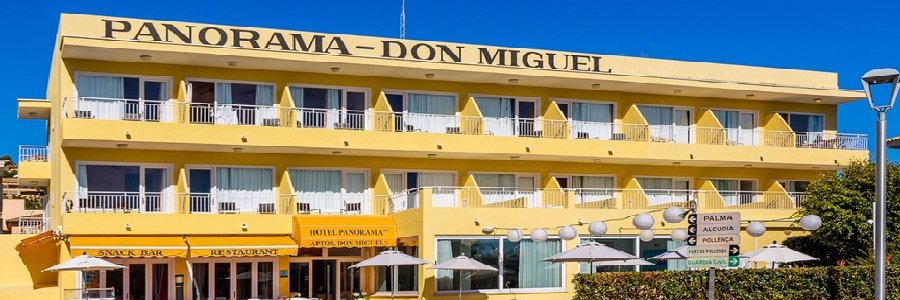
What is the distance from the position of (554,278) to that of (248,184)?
37.7 feet

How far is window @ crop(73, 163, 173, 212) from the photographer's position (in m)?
A: 38.1

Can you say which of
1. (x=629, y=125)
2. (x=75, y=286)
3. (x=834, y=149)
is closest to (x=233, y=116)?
(x=75, y=286)

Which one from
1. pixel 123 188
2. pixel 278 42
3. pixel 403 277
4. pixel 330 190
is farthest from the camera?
pixel 330 190

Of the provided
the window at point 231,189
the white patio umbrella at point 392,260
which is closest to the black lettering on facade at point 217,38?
the window at point 231,189

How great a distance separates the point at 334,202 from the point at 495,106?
7187 mm

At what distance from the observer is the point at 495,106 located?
4300 cm

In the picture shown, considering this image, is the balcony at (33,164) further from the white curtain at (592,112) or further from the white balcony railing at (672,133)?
the white balcony railing at (672,133)

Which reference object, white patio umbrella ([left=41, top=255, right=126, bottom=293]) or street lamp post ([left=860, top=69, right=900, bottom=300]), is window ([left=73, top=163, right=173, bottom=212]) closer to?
white patio umbrella ([left=41, top=255, right=126, bottom=293])

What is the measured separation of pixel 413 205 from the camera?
3844 cm

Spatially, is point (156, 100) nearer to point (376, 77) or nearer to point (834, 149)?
point (376, 77)

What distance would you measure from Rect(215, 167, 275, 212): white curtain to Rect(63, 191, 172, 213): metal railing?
1896 millimetres

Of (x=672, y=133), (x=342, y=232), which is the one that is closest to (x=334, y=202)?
(x=342, y=232)

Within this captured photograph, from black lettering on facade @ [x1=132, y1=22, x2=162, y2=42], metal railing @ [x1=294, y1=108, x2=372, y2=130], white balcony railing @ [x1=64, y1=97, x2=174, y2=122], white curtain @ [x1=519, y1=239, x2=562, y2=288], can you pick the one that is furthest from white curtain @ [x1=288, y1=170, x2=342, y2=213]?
white curtain @ [x1=519, y1=239, x2=562, y2=288]

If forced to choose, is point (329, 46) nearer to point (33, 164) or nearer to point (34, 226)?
point (33, 164)
